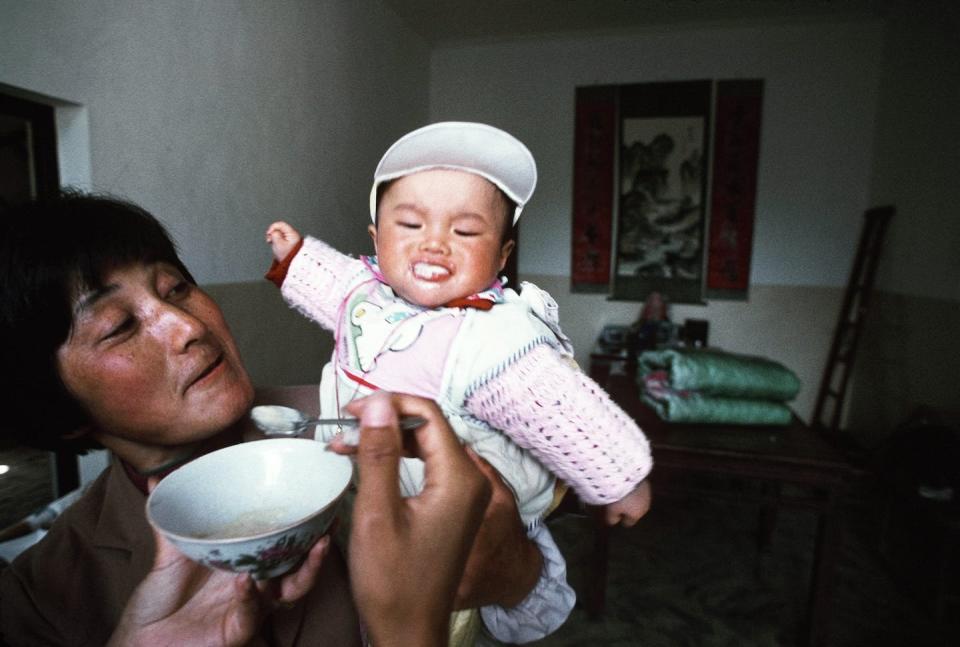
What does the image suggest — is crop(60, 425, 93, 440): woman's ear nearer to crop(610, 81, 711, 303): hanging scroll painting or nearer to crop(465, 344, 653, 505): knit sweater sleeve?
crop(465, 344, 653, 505): knit sweater sleeve

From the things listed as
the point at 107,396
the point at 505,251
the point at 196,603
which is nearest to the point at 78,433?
the point at 107,396

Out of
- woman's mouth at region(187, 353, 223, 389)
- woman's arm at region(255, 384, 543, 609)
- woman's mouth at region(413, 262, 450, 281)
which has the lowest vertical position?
woman's arm at region(255, 384, 543, 609)

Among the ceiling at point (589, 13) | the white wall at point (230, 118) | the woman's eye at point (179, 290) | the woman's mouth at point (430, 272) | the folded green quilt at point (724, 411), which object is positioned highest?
the ceiling at point (589, 13)

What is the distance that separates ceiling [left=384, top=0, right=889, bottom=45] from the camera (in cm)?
384

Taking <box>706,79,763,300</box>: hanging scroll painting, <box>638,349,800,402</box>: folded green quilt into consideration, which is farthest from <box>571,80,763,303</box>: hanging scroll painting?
<box>638,349,800,402</box>: folded green quilt

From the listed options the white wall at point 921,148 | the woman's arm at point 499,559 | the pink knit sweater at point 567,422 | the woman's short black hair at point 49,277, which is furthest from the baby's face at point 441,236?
the white wall at point 921,148

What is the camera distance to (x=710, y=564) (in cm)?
265

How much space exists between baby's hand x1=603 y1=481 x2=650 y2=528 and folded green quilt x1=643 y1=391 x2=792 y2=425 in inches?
50.2

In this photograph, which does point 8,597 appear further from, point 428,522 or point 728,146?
point 728,146

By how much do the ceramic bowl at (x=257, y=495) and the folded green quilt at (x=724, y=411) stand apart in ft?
5.66

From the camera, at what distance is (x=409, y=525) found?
464mm

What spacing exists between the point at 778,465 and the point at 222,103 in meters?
2.54

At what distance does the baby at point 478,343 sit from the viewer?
83cm

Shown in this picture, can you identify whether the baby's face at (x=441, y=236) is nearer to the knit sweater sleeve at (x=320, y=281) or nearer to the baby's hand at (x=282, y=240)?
the knit sweater sleeve at (x=320, y=281)
